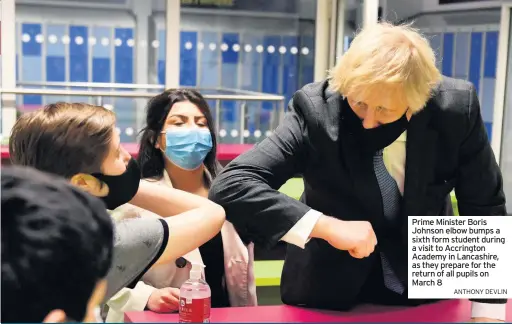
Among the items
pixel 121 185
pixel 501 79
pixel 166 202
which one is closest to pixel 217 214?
pixel 166 202

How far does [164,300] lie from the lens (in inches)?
55.8

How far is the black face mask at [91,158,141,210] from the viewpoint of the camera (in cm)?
101

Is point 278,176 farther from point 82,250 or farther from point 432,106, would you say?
point 82,250

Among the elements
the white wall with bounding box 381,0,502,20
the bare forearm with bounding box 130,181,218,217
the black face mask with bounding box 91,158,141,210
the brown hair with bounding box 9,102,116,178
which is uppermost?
the white wall with bounding box 381,0,502,20

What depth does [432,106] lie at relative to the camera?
128 centimetres

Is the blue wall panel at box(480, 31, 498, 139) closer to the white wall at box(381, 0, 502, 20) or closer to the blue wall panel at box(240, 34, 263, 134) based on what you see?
the white wall at box(381, 0, 502, 20)

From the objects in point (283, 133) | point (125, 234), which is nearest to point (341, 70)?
point (283, 133)

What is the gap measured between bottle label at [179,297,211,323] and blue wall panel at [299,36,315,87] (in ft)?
15.7

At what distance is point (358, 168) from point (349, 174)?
0.02 meters

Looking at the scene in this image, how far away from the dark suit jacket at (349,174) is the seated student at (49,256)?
19.7 inches

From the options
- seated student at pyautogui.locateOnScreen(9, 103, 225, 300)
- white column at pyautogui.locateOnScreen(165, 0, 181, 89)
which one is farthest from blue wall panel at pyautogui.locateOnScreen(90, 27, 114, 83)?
seated student at pyautogui.locateOnScreen(9, 103, 225, 300)

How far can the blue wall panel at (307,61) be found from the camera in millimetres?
5852

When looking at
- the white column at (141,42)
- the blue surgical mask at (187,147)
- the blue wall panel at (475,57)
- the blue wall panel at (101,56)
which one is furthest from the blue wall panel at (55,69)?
the blue surgical mask at (187,147)

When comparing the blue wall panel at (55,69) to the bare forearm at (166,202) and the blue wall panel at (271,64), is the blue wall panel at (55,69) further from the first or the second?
the bare forearm at (166,202)
